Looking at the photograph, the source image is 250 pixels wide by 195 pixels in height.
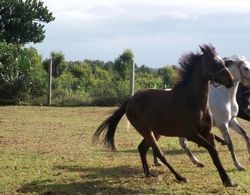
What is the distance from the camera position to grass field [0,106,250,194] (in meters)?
7.32

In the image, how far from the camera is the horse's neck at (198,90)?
7203 millimetres

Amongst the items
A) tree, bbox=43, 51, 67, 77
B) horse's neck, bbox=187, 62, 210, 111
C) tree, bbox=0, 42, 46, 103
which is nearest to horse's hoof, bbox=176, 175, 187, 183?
horse's neck, bbox=187, 62, 210, 111

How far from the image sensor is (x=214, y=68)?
7.12 metres

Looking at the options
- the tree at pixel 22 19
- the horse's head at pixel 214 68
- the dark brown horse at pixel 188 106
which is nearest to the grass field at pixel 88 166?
the dark brown horse at pixel 188 106

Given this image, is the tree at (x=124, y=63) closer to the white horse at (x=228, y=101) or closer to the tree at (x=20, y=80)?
the tree at (x=20, y=80)

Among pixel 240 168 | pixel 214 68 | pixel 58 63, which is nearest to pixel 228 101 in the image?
pixel 240 168

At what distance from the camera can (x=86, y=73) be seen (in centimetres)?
3325

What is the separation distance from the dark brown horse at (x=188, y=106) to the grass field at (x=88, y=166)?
411mm

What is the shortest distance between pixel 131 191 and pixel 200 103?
1480mm

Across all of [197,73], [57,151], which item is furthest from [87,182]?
[57,151]

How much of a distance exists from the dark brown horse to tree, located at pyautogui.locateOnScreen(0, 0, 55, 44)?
478 inches

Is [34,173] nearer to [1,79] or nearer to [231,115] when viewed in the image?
[231,115]

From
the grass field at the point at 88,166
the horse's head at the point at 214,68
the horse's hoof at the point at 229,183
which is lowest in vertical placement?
the grass field at the point at 88,166

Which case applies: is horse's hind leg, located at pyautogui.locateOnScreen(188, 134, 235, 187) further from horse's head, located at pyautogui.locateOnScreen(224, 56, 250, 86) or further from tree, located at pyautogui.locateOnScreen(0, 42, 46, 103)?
tree, located at pyautogui.locateOnScreen(0, 42, 46, 103)
